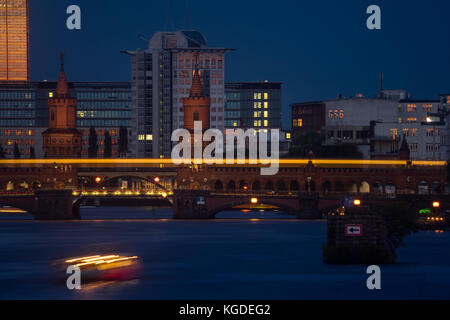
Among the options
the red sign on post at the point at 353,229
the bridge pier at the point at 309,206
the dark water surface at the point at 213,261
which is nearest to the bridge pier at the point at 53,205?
the dark water surface at the point at 213,261

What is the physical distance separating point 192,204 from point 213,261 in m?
57.2

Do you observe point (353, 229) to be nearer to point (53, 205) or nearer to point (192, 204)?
point (192, 204)

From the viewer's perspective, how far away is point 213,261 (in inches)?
4850

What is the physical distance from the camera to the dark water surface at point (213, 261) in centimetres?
9819

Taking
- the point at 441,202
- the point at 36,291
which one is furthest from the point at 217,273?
the point at 441,202

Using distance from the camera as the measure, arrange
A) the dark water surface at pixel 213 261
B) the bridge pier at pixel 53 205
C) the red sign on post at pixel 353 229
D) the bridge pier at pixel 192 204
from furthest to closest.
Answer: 1. the bridge pier at pixel 53 205
2. the bridge pier at pixel 192 204
3. the red sign on post at pixel 353 229
4. the dark water surface at pixel 213 261

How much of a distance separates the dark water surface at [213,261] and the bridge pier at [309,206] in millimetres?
2208

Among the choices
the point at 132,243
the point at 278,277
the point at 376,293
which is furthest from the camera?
the point at 132,243

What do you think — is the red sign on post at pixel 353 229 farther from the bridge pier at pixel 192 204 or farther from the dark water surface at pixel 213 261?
the bridge pier at pixel 192 204

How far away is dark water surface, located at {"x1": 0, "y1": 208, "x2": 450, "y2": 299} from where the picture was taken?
98188 mm

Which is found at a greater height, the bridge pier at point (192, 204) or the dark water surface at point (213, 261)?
the bridge pier at point (192, 204)
